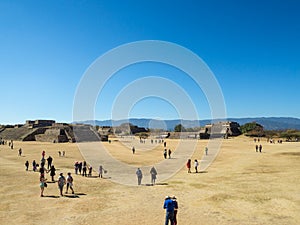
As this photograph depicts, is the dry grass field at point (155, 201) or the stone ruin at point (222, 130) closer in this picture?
the dry grass field at point (155, 201)

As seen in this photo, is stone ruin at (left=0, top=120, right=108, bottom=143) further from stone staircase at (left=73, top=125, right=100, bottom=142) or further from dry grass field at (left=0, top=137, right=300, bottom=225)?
dry grass field at (left=0, top=137, right=300, bottom=225)

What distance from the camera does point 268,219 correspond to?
1214 centimetres

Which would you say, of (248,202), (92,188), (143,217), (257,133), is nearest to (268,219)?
(248,202)

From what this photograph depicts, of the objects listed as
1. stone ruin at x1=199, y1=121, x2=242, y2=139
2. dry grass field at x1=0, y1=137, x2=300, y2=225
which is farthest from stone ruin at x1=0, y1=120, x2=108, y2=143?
dry grass field at x1=0, y1=137, x2=300, y2=225

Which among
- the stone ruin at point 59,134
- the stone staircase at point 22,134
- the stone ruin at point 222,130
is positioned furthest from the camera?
the stone ruin at point 222,130

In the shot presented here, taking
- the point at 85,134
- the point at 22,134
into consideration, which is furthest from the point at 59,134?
the point at 22,134

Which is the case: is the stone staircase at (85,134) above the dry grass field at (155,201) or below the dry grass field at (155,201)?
above

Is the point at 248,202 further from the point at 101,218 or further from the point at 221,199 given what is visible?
the point at 101,218

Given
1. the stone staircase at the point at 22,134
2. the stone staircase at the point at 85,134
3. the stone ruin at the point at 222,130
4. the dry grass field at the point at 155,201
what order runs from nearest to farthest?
1. the dry grass field at the point at 155,201
2. the stone staircase at the point at 85,134
3. the stone staircase at the point at 22,134
4. the stone ruin at the point at 222,130

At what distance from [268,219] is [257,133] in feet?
294

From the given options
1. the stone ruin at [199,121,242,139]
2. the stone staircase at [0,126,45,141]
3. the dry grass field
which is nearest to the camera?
the dry grass field

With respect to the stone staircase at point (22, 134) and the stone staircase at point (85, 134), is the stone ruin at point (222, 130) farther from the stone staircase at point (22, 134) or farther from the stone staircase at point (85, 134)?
the stone staircase at point (22, 134)

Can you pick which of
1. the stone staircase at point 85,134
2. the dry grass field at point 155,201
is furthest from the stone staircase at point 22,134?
the dry grass field at point 155,201

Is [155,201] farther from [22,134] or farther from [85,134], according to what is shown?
[22,134]
